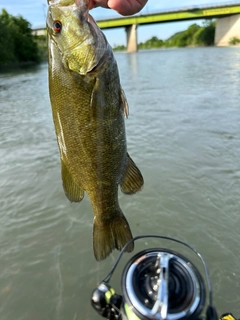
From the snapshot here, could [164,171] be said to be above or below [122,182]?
below

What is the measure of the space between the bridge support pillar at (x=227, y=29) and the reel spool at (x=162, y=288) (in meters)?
69.6

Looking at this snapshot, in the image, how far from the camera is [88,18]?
1658 mm

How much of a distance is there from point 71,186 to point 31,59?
5431 centimetres

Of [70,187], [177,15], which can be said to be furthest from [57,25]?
[177,15]

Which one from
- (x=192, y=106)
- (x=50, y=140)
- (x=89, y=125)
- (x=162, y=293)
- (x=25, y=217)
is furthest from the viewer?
(x=192, y=106)

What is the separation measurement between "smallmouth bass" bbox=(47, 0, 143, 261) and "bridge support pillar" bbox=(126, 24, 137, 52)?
67.7 metres

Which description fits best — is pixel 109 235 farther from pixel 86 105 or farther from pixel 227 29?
pixel 227 29

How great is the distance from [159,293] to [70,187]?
2.98 ft

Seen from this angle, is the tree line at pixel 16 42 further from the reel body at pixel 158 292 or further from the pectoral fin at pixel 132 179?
the reel body at pixel 158 292

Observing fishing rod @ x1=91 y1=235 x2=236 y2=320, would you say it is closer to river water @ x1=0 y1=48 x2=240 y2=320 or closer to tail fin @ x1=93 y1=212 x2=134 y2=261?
tail fin @ x1=93 y1=212 x2=134 y2=261

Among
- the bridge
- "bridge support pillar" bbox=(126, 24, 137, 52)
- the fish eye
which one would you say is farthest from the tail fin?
"bridge support pillar" bbox=(126, 24, 137, 52)

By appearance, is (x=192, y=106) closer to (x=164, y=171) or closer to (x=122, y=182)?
(x=164, y=171)

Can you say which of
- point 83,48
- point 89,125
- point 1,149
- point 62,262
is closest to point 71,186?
point 89,125

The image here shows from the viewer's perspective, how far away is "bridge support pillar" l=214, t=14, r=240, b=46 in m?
61.8
